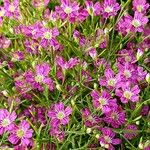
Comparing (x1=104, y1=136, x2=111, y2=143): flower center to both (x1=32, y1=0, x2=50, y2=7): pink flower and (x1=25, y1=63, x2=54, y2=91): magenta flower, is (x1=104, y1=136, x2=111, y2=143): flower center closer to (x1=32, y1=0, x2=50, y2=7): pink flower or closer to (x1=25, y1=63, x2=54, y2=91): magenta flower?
(x1=25, y1=63, x2=54, y2=91): magenta flower

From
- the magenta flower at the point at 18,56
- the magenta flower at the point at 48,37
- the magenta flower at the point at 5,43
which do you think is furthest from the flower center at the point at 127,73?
the magenta flower at the point at 5,43

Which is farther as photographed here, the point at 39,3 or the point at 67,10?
the point at 39,3

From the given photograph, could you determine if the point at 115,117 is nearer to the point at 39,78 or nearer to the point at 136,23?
the point at 39,78

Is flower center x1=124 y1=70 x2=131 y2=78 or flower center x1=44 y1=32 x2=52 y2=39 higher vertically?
flower center x1=44 y1=32 x2=52 y2=39

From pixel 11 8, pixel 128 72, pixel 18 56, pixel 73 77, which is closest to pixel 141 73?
pixel 128 72

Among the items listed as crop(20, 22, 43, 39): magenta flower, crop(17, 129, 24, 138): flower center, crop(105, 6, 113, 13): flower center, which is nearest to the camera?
crop(17, 129, 24, 138): flower center

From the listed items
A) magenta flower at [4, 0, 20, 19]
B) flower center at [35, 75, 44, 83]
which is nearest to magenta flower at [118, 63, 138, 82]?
flower center at [35, 75, 44, 83]

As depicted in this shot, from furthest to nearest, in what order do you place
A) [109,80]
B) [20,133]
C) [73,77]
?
[73,77], [109,80], [20,133]

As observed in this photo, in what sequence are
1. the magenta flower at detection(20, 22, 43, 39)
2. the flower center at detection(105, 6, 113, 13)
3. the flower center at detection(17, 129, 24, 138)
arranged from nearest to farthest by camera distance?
the flower center at detection(17, 129, 24, 138)
the magenta flower at detection(20, 22, 43, 39)
the flower center at detection(105, 6, 113, 13)
